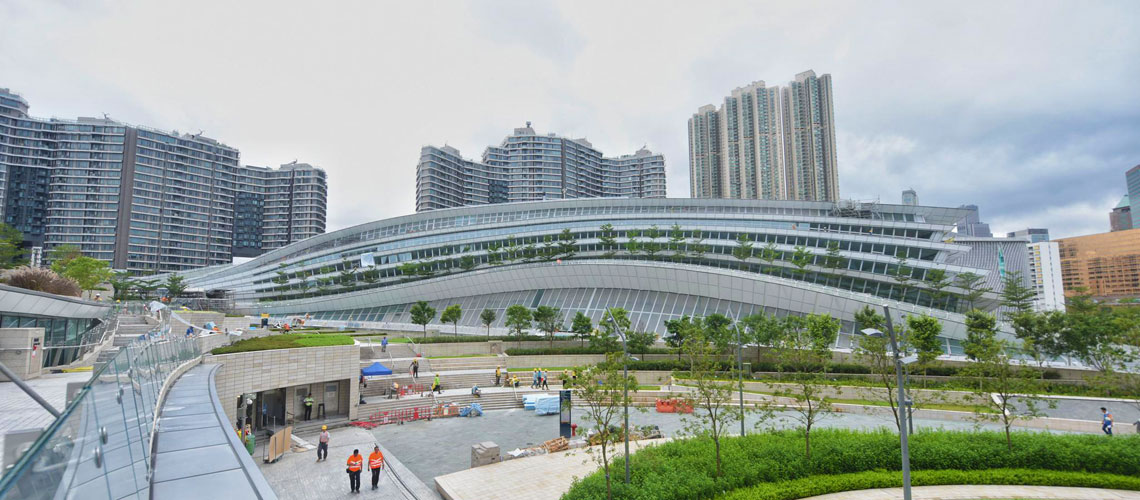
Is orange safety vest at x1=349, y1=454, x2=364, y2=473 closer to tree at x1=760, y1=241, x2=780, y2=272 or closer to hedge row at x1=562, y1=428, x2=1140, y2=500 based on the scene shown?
hedge row at x1=562, y1=428, x2=1140, y2=500

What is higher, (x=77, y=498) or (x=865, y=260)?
(x=865, y=260)

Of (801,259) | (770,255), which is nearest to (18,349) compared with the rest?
(770,255)

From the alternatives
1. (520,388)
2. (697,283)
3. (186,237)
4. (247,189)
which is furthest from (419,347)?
(247,189)

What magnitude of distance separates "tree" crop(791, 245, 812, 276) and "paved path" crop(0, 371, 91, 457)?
52194 mm

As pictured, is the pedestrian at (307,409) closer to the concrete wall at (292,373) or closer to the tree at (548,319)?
the concrete wall at (292,373)

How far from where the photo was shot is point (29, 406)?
36.9ft

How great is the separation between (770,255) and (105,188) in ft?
455

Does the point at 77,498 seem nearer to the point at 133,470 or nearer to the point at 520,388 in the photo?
the point at 133,470

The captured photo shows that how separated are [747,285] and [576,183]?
10811 cm

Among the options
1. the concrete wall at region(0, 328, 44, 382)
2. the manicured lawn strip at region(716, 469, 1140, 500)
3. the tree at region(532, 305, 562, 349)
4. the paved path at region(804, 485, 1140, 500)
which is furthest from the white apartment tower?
the concrete wall at region(0, 328, 44, 382)

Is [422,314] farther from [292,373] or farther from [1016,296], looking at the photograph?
[1016,296]

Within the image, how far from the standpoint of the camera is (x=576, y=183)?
6029 inches

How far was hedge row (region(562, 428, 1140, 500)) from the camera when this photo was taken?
1633cm

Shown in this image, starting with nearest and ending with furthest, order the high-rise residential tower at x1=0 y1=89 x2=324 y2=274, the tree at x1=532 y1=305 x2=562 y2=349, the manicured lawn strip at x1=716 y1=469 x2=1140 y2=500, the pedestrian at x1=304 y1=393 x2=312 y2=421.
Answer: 1. the manicured lawn strip at x1=716 y1=469 x2=1140 y2=500
2. the pedestrian at x1=304 y1=393 x2=312 y2=421
3. the tree at x1=532 y1=305 x2=562 y2=349
4. the high-rise residential tower at x1=0 y1=89 x2=324 y2=274
